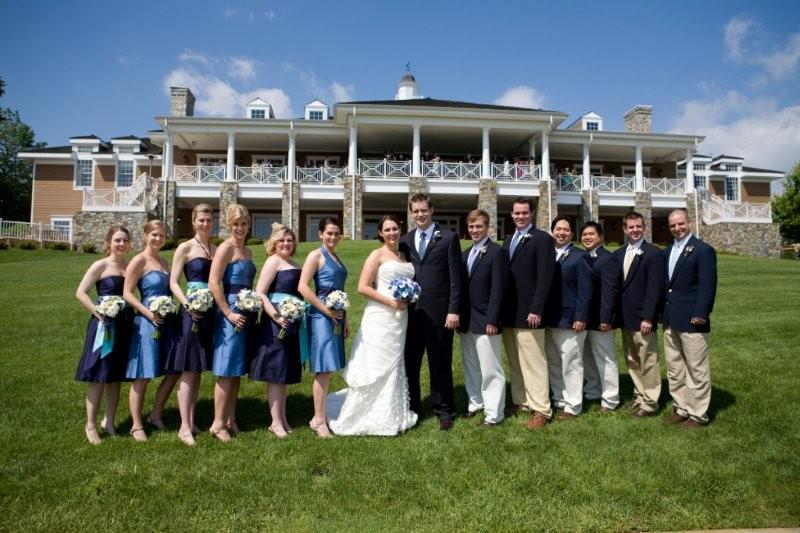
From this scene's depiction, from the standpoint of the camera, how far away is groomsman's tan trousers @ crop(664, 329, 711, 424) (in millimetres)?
4562

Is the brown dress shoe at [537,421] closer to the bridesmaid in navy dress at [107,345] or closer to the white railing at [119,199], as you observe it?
the bridesmaid in navy dress at [107,345]

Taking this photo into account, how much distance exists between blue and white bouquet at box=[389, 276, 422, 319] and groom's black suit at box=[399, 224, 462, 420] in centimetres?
34

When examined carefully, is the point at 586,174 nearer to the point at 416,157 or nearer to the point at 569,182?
the point at 569,182

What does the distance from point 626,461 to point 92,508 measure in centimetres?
389

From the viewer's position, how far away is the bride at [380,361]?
14.8 ft

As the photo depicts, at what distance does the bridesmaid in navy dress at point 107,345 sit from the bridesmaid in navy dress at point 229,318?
0.83m

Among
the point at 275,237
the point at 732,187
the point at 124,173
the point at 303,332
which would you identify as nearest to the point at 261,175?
the point at 124,173

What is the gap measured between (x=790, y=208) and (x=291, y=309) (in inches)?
1844

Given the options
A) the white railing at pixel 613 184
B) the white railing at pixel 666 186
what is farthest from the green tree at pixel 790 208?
the white railing at pixel 613 184

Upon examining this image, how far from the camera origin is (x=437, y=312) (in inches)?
186

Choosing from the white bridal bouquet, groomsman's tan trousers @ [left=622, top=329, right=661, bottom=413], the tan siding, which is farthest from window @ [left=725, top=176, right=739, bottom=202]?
the tan siding

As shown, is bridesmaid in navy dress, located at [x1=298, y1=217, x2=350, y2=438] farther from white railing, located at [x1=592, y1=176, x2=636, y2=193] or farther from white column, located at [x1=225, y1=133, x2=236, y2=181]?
white railing, located at [x1=592, y1=176, x2=636, y2=193]

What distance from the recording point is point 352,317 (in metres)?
9.06

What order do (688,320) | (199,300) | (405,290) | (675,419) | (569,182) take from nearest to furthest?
(199,300) < (405,290) < (688,320) < (675,419) < (569,182)
